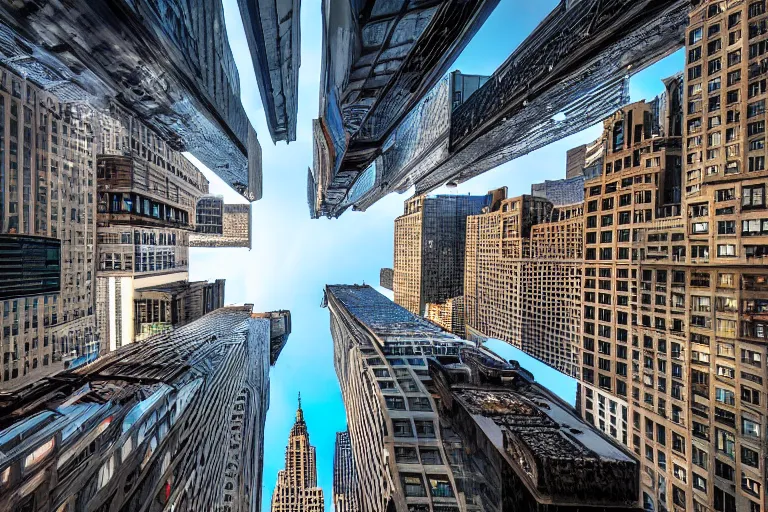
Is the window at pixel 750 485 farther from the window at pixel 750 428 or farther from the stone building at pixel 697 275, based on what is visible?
the window at pixel 750 428

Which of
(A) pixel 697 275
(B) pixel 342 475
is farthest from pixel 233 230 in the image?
(A) pixel 697 275

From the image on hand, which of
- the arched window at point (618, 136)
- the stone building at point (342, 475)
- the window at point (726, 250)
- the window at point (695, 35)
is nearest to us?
the window at point (726, 250)

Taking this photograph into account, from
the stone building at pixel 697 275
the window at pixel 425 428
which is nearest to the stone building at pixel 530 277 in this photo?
the stone building at pixel 697 275

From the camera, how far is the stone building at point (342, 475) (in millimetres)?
145075

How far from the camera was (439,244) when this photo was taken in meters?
101

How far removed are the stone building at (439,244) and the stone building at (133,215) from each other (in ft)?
220

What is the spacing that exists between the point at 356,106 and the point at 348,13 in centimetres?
530

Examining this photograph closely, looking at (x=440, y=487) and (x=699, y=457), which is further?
(x=440, y=487)

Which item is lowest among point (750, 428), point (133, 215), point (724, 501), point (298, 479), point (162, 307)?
point (298, 479)

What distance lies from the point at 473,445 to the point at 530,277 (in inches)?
1485

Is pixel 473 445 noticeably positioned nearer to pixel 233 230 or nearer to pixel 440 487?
pixel 440 487

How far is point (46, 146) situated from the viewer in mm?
32438

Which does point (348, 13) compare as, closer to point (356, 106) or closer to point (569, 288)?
point (356, 106)

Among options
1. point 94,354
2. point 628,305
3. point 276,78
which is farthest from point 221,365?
point 628,305
